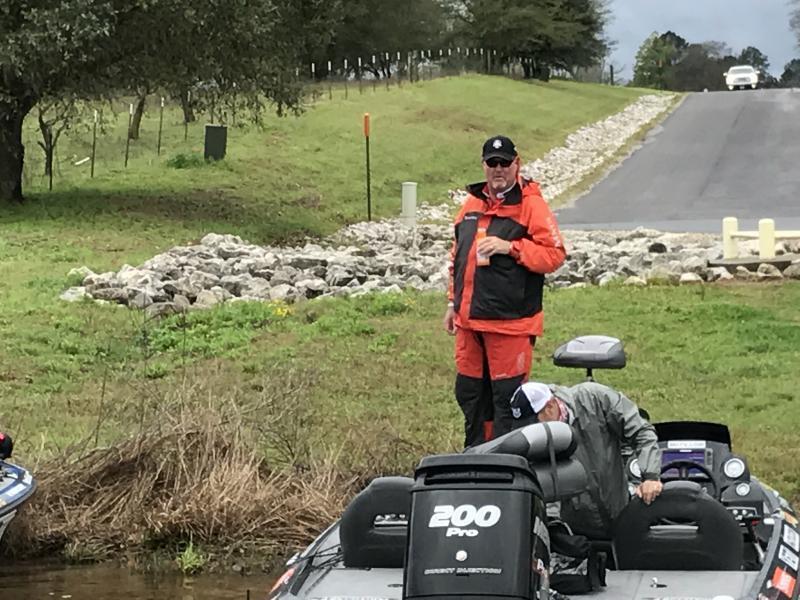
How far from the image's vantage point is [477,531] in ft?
16.1

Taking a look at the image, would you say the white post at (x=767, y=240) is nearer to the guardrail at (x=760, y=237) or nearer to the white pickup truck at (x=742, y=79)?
the guardrail at (x=760, y=237)

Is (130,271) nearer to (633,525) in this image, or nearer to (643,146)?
(633,525)

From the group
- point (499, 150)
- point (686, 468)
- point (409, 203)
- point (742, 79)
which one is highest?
point (499, 150)

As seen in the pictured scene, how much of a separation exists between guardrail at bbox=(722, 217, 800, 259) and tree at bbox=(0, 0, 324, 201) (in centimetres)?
981

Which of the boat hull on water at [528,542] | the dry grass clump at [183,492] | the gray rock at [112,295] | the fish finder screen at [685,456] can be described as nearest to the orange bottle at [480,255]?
the boat hull on water at [528,542]

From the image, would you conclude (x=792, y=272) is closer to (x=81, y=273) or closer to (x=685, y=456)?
(x=81, y=273)

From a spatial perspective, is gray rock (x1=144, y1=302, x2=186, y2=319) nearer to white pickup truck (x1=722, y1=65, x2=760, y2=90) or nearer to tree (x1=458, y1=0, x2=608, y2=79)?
tree (x1=458, y1=0, x2=608, y2=79)

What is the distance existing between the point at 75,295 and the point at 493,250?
10.4 metres

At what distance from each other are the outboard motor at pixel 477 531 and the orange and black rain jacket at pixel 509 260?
9.21ft

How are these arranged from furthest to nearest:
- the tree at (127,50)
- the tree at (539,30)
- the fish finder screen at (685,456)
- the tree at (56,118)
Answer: the tree at (539,30) < the tree at (56,118) < the tree at (127,50) < the fish finder screen at (685,456)

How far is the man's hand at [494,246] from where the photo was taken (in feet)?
25.8

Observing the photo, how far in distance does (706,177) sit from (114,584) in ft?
103

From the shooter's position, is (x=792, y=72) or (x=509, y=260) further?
(x=792, y=72)

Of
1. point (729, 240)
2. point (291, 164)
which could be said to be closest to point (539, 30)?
point (291, 164)
